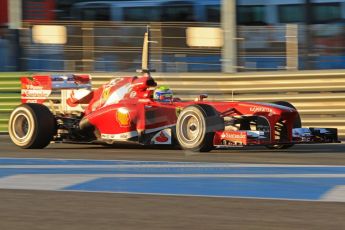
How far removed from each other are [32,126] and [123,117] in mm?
1266

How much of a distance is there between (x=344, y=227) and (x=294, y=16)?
70.4 ft

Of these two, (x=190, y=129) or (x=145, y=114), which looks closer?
(x=190, y=129)

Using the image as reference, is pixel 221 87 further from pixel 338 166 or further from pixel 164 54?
pixel 338 166

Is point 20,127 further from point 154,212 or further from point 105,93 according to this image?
point 154,212

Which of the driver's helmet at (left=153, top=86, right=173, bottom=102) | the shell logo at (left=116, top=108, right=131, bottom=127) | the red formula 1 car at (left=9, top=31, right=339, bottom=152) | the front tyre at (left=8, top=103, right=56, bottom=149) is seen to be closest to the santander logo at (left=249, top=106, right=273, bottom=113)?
the red formula 1 car at (left=9, top=31, right=339, bottom=152)

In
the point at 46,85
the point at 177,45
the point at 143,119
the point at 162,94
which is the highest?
the point at 177,45

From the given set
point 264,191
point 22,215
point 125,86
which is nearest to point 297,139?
point 125,86

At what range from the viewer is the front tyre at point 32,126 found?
10891 mm

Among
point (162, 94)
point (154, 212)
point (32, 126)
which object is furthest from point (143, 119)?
point (154, 212)

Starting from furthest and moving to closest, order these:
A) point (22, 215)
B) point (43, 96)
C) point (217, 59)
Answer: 1. point (217, 59)
2. point (43, 96)
3. point (22, 215)

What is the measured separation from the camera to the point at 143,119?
10.5m

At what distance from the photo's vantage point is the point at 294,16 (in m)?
26.5

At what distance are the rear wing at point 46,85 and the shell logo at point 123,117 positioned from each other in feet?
3.56

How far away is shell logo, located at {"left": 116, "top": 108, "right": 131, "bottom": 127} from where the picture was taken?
10.5 metres
